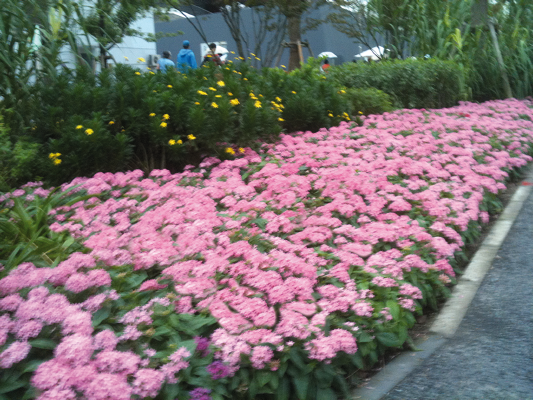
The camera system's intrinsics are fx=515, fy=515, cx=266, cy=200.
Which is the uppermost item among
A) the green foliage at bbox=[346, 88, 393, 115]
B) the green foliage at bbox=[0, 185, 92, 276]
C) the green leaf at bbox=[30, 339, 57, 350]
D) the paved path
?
the green foliage at bbox=[346, 88, 393, 115]

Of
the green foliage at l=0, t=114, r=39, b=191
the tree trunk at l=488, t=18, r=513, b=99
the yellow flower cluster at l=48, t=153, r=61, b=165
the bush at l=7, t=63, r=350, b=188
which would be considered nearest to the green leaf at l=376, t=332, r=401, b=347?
the bush at l=7, t=63, r=350, b=188

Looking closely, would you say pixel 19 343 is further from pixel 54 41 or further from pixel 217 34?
pixel 217 34

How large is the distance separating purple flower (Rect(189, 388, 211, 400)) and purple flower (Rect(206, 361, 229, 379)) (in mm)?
82

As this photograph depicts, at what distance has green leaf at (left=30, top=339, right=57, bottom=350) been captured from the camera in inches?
85.0

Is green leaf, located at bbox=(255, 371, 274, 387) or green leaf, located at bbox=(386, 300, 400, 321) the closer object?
green leaf, located at bbox=(255, 371, 274, 387)

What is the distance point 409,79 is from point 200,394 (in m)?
8.72

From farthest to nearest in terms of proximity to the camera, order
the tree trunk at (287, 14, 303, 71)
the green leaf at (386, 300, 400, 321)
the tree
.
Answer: the tree trunk at (287, 14, 303, 71) < the tree < the green leaf at (386, 300, 400, 321)

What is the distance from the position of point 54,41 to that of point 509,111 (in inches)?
313

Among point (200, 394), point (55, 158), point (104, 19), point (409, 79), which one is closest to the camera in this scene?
point (200, 394)

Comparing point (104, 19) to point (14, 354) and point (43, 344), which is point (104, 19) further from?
point (14, 354)

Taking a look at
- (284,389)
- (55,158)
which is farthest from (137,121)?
(284,389)

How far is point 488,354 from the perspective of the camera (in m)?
2.84

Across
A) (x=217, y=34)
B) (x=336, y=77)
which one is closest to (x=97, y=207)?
(x=336, y=77)

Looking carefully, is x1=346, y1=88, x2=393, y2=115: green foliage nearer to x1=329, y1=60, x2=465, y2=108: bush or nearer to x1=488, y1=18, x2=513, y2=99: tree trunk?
x1=329, y1=60, x2=465, y2=108: bush
